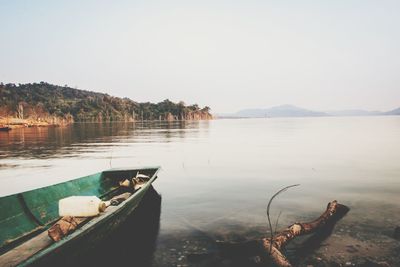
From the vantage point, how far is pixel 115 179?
13.5 metres

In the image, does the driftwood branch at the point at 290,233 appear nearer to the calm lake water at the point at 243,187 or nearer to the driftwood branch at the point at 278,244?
the driftwood branch at the point at 278,244

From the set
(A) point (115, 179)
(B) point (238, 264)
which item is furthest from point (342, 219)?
(A) point (115, 179)

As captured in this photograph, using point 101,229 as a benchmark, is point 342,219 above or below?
below

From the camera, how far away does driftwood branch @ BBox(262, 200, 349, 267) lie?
6.57 meters

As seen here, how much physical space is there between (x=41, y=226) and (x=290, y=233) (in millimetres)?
6760

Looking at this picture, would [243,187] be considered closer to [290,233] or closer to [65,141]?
[290,233]

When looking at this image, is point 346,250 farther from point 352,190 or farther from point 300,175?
point 300,175

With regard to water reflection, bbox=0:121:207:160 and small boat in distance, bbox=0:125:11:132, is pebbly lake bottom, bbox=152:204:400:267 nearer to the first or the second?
water reflection, bbox=0:121:207:160

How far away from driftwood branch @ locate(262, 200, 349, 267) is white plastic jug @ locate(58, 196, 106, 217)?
454 centimetres

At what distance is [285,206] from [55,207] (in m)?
8.36

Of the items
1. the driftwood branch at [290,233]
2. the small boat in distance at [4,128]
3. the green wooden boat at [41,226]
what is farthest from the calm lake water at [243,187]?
the small boat in distance at [4,128]

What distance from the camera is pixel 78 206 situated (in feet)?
26.2

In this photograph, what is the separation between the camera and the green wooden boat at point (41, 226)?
17.8ft

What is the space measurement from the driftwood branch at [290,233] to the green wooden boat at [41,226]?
370cm
